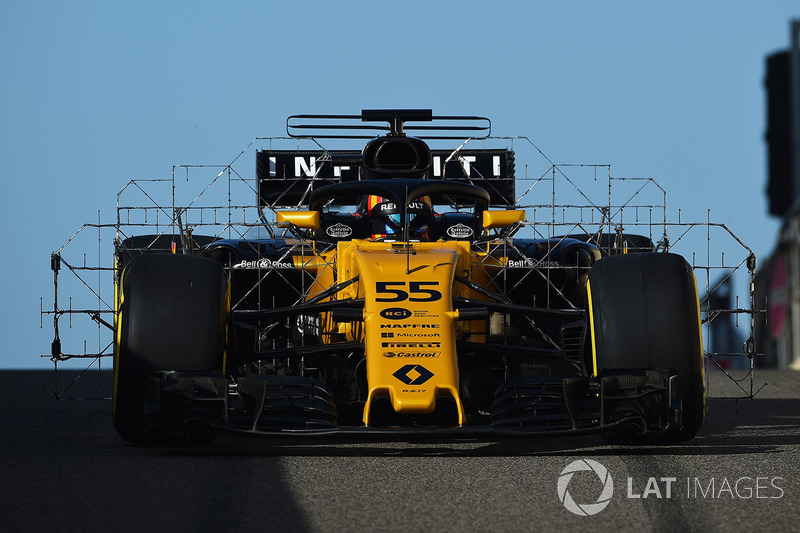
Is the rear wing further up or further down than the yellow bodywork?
further up

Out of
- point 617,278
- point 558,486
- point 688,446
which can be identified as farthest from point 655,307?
point 558,486

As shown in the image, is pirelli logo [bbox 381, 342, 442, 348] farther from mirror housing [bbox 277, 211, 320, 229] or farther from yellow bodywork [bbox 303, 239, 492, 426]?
mirror housing [bbox 277, 211, 320, 229]

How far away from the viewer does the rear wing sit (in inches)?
586

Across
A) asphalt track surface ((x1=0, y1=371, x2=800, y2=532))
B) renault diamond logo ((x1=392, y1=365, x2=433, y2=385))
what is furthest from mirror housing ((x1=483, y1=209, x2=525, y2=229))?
renault diamond logo ((x1=392, y1=365, x2=433, y2=385))

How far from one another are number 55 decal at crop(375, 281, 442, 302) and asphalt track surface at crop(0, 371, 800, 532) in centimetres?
88

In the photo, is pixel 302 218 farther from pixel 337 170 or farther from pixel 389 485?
pixel 337 170

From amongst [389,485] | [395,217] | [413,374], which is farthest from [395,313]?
[395,217]

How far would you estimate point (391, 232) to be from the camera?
9805 mm

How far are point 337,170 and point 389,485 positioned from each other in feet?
29.4

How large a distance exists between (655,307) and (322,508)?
289 centimetres

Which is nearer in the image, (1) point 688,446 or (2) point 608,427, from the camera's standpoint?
(2) point 608,427

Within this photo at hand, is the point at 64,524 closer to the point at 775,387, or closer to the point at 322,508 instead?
the point at 322,508

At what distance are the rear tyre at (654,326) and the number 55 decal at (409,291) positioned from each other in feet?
3.13

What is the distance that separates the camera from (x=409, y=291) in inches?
316
